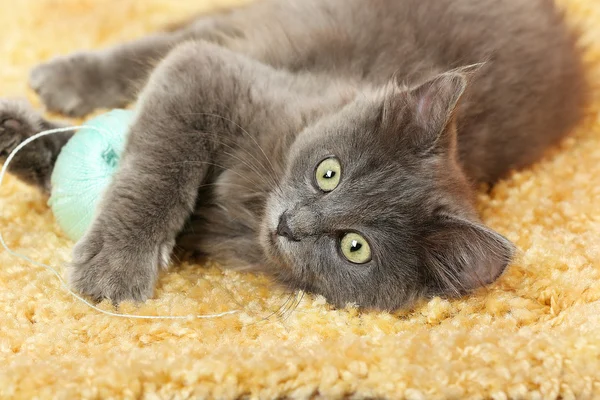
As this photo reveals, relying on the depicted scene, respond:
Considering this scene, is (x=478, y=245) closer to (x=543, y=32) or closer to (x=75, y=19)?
(x=543, y=32)

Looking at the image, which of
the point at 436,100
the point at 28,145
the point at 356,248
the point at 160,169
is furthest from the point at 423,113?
the point at 28,145

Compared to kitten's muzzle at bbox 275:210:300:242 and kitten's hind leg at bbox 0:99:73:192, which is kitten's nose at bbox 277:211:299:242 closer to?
kitten's muzzle at bbox 275:210:300:242

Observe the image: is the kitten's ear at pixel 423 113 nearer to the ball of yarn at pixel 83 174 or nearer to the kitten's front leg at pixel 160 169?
the kitten's front leg at pixel 160 169

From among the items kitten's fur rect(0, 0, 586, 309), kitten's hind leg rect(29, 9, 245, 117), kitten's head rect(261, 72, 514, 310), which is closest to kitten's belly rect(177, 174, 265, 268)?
kitten's fur rect(0, 0, 586, 309)

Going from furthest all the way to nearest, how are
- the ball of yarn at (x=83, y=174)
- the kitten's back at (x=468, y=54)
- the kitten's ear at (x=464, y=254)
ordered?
the kitten's back at (x=468, y=54) < the ball of yarn at (x=83, y=174) < the kitten's ear at (x=464, y=254)

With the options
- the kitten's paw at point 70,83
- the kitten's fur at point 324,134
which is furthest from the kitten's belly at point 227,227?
the kitten's paw at point 70,83

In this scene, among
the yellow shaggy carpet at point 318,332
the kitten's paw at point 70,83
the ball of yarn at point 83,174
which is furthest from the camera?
the kitten's paw at point 70,83

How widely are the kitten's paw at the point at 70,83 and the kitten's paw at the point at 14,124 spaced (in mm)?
376

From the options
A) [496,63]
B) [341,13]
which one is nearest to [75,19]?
[341,13]

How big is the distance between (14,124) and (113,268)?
528 millimetres

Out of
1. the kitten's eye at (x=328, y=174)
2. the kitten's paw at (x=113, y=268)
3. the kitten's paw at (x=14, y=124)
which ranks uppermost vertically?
the kitten's eye at (x=328, y=174)

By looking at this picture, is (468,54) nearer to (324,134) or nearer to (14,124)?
(324,134)

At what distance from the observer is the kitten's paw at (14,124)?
1551mm

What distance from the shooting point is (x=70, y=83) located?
6.55 feet
